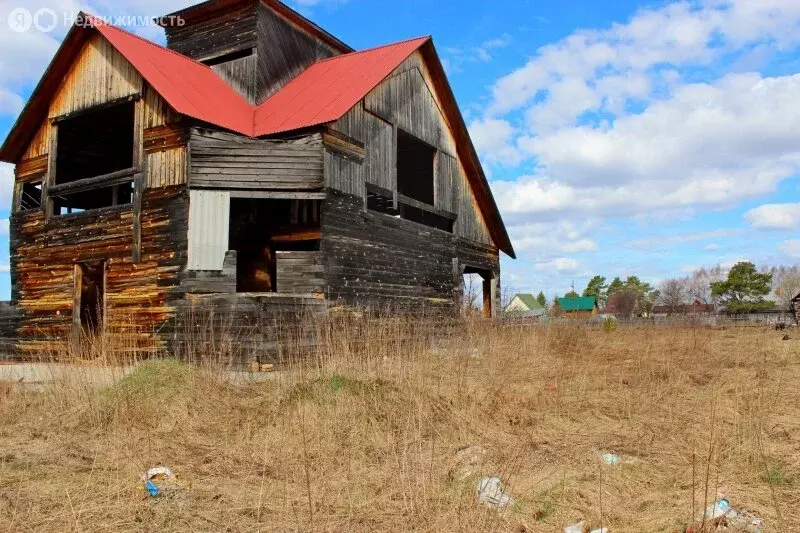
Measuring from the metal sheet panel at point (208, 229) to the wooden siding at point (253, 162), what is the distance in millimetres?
267

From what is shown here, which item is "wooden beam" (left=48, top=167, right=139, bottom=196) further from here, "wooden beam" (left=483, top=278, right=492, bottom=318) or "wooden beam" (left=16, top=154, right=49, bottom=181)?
"wooden beam" (left=483, top=278, right=492, bottom=318)

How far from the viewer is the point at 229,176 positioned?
12008mm

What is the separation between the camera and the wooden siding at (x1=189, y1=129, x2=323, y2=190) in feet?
39.1

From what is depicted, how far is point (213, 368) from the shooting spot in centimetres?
854

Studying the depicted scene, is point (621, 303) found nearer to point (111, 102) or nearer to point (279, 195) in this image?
point (279, 195)

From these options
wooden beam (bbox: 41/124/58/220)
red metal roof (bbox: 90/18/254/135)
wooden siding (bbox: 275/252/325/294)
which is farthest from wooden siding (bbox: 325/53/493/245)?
wooden beam (bbox: 41/124/58/220)

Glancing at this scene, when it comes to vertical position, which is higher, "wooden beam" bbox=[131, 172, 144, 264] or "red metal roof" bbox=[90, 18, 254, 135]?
"red metal roof" bbox=[90, 18, 254, 135]

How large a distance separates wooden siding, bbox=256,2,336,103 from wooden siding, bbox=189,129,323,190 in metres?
4.66

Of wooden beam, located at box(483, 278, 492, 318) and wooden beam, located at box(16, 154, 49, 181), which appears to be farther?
wooden beam, located at box(483, 278, 492, 318)

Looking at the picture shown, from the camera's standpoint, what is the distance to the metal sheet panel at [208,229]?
11.7 m

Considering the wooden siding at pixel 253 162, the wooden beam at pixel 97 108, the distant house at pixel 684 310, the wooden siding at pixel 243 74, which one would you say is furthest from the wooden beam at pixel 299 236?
the distant house at pixel 684 310

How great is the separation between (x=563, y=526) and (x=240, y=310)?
8.62 m

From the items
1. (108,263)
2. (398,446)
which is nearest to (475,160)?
(108,263)

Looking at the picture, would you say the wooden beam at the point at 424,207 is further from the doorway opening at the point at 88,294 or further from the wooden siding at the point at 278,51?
the doorway opening at the point at 88,294
